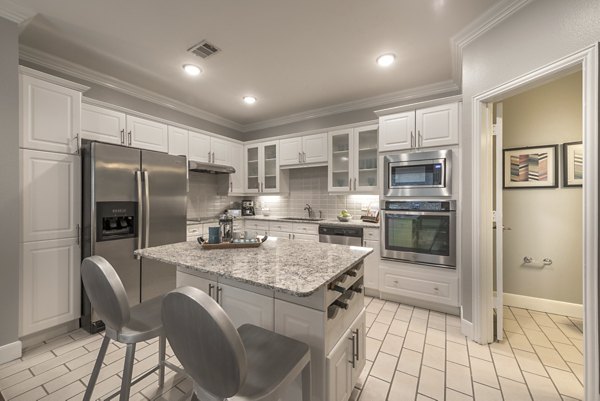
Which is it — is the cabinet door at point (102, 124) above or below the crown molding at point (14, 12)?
below

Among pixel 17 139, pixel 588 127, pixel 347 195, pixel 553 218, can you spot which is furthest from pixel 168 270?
pixel 553 218

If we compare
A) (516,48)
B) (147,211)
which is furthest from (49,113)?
(516,48)

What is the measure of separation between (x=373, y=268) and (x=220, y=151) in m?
2.99

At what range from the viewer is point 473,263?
2.23 metres

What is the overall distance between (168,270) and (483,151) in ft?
11.2

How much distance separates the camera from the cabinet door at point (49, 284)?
6.91ft

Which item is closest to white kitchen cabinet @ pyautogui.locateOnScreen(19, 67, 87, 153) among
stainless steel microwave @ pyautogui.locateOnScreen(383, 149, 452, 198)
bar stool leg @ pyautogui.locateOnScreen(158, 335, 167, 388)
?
bar stool leg @ pyautogui.locateOnScreen(158, 335, 167, 388)

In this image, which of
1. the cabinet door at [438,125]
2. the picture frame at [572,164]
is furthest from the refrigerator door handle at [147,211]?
the picture frame at [572,164]

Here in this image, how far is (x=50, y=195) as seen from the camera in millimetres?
2227

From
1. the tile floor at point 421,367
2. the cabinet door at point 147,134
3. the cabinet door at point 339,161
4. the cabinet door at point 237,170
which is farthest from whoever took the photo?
the cabinet door at point 237,170

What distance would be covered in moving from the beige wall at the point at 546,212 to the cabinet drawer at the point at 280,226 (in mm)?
2718

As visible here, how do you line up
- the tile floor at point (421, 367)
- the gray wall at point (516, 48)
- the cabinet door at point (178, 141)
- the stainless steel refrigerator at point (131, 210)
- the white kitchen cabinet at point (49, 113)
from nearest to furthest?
the gray wall at point (516, 48) < the tile floor at point (421, 367) < the white kitchen cabinet at point (49, 113) < the stainless steel refrigerator at point (131, 210) < the cabinet door at point (178, 141)

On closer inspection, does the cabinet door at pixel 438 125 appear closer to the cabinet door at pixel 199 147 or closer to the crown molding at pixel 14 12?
the cabinet door at pixel 199 147

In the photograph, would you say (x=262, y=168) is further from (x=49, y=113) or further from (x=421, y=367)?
(x=421, y=367)
